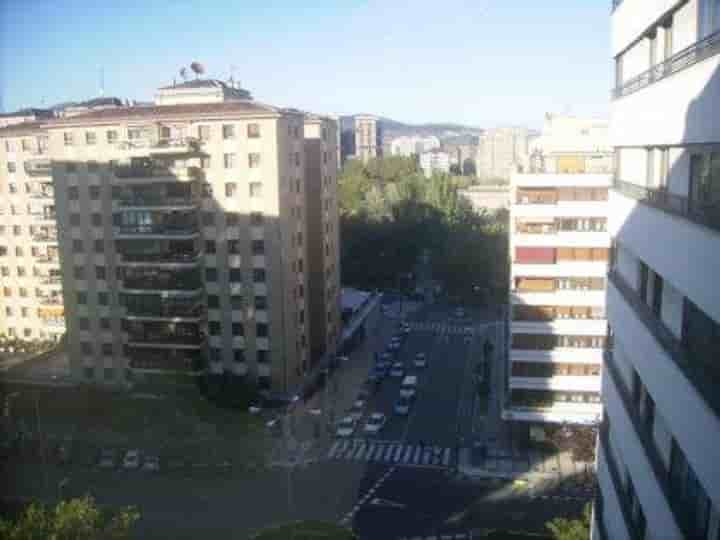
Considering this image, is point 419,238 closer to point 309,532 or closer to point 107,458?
point 107,458

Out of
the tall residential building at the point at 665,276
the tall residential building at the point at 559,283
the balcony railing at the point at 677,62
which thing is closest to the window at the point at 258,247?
the tall residential building at the point at 559,283

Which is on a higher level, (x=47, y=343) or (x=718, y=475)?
(x=718, y=475)

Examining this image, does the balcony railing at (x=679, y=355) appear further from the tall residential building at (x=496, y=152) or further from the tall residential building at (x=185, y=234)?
the tall residential building at (x=496, y=152)

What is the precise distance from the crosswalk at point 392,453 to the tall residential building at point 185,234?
2111 millimetres

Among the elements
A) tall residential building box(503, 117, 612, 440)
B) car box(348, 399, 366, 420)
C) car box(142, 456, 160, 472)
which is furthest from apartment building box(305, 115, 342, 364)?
tall residential building box(503, 117, 612, 440)

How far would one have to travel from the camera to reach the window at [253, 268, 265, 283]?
1385 centimetres

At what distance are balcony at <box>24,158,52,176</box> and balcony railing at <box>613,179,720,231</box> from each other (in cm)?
1559

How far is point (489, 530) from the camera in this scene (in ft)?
32.4

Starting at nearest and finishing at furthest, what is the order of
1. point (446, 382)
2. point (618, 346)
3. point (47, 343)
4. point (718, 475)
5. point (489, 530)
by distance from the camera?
point (718, 475) → point (618, 346) → point (489, 530) → point (446, 382) → point (47, 343)

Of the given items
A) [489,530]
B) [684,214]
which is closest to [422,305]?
[489,530]

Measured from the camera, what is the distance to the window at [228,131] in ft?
44.6

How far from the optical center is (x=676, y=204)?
130 inches

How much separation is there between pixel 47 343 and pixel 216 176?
8.02 metres

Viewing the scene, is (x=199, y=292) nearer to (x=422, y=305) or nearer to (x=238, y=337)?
(x=238, y=337)
